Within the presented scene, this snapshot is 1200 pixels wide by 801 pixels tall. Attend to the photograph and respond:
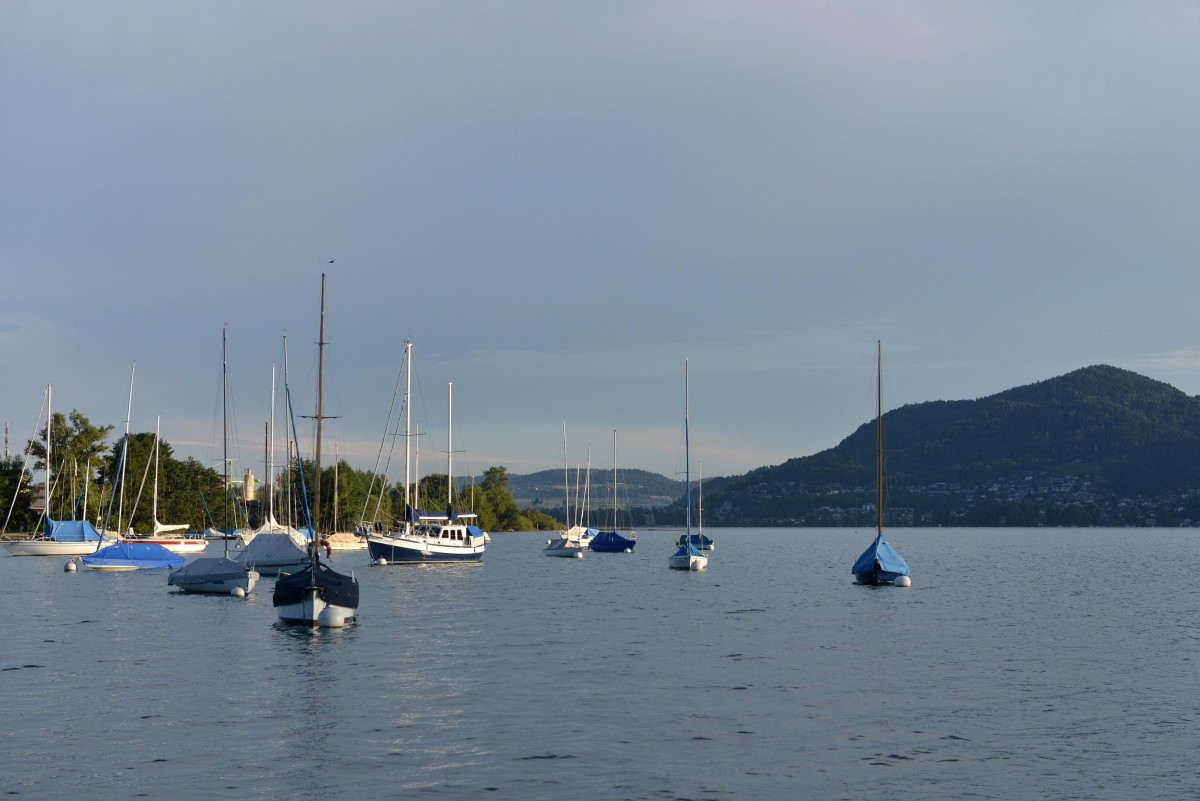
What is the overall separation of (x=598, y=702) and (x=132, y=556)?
264 ft

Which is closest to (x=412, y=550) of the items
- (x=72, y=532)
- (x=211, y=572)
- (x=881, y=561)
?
(x=211, y=572)

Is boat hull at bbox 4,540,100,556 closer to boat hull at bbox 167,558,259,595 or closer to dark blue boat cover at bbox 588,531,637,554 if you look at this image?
boat hull at bbox 167,558,259,595

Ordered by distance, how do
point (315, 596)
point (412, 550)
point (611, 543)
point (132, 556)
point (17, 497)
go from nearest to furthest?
point (315, 596) < point (412, 550) < point (132, 556) < point (17, 497) < point (611, 543)

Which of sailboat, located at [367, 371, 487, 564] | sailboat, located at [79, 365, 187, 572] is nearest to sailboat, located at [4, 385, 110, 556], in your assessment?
sailboat, located at [79, 365, 187, 572]

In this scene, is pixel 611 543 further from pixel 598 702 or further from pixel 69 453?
pixel 598 702

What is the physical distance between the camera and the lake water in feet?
78.4

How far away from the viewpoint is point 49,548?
120375 mm

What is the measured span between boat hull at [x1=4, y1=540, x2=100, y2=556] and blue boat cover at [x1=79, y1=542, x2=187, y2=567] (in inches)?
516

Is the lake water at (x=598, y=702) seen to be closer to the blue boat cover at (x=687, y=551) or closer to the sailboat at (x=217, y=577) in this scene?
the sailboat at (x=217, y=577)

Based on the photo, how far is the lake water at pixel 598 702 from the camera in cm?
2389

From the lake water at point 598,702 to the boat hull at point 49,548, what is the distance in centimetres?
5019

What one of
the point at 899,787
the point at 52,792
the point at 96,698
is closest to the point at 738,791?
the point at 899,787

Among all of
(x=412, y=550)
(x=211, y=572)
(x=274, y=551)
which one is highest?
(x=274, y=551)

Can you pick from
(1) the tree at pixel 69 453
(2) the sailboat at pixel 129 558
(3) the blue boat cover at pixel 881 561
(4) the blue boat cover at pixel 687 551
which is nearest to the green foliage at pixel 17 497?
(1) the tree at pixel 69 453
